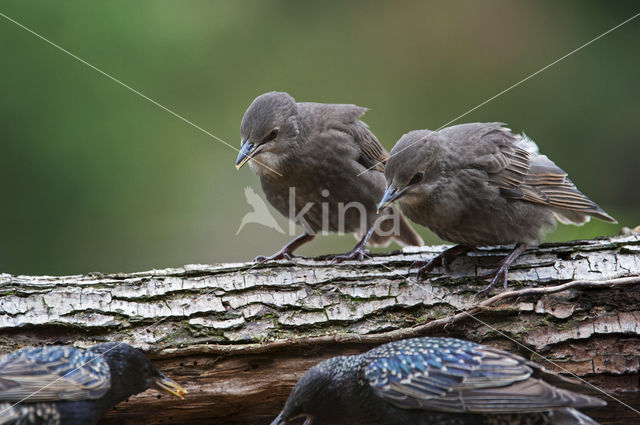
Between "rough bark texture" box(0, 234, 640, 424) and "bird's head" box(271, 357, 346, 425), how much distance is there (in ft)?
1.95

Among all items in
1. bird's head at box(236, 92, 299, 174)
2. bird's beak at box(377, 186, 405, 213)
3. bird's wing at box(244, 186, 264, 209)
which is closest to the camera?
bird's beak at box(377, 186, 405, 213)

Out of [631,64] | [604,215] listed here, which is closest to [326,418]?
[604,215]

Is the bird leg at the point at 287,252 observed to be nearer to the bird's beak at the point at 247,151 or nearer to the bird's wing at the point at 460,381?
the bird's beak at the point at 247,151

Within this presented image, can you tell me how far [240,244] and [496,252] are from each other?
261 cm

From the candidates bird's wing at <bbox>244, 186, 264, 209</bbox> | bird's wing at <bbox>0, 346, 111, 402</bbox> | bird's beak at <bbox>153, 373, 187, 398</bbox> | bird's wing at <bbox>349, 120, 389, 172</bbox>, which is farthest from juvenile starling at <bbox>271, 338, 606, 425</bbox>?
bird's wing at <bbox>244, 186, 264, 209</bbox>

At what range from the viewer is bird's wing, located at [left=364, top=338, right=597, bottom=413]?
2328mm

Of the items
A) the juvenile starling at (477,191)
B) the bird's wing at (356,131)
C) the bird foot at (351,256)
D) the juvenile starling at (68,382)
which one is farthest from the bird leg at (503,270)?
the juvenile starling at (68,382)

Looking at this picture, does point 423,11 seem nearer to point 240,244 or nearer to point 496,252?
point 240,244

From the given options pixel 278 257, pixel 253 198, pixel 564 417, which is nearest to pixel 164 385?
pixel 564 417

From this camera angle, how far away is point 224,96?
6043 millimetres

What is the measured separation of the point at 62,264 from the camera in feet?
18.1

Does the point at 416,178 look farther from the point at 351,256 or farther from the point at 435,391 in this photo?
the point at 435,391

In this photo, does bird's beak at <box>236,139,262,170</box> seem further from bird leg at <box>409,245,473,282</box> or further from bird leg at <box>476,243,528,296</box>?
bird leg at <box>476,243,528,296</box>

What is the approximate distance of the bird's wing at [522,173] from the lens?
3.95 metres
